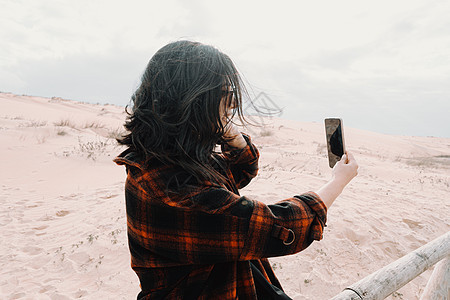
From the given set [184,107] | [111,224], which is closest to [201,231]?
[184,107]

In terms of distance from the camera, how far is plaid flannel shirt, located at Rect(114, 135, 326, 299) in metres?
0.95

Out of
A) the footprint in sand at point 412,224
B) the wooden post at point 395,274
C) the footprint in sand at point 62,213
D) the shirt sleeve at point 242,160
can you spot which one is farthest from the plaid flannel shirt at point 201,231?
the footprint in sand at point 412,224

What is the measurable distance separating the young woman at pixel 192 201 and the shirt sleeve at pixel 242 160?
0.37 metres

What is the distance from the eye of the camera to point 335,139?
1553 mm

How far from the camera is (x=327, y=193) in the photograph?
1180 millimetres

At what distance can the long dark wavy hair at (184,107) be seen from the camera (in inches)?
40.4

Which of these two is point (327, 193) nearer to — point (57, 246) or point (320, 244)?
point (320, 244)

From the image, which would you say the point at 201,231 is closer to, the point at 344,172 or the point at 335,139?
the point at 344,172

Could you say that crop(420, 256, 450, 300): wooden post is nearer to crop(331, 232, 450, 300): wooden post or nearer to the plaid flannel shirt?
crop(331, 232, 450, 300): wooden post

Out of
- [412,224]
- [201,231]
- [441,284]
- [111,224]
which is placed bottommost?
[412,224]

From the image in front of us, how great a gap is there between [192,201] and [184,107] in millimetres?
295

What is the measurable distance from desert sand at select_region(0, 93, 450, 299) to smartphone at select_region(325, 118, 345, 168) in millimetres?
317

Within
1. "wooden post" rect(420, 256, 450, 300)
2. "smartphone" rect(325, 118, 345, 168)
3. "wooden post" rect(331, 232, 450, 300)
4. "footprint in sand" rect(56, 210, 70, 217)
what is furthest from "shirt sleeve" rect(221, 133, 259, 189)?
"footprint in sand" rect(56, 210, 70, 217)

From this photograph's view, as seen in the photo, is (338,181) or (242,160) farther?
(242,160)
